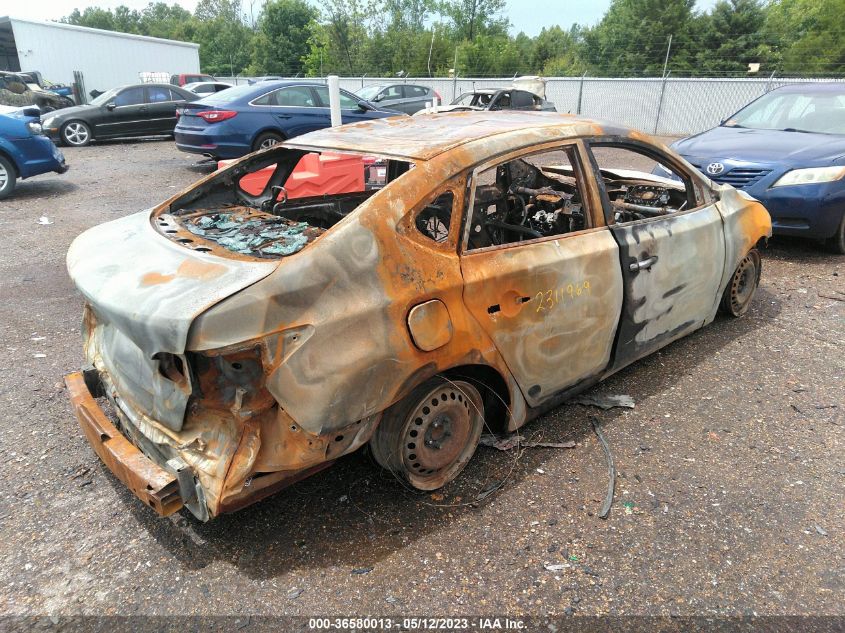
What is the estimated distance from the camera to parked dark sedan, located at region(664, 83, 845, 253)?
18.2 feet

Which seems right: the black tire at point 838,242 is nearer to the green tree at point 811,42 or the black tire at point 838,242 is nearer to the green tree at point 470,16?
the green tree at point 811,42

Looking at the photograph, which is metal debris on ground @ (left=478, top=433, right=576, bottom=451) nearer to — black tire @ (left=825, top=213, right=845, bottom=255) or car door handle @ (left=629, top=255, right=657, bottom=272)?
car door handle @ (left=629, top=255, right=657, bottom=272)

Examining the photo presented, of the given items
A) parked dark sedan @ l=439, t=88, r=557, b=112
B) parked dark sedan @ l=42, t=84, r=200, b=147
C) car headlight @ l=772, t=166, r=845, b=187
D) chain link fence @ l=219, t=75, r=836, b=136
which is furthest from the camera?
chain link fence @ l=219, t=75, r=836, b=136

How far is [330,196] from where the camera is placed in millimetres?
3672

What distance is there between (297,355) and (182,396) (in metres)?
0.53

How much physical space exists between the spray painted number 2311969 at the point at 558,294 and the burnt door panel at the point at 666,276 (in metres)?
0.36

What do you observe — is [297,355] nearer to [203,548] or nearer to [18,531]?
[203,548]

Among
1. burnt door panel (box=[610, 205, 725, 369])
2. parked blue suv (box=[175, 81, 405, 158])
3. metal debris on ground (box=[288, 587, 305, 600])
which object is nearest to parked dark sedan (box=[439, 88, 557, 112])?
parked blue suv (box=[175, 81, 405, 158])

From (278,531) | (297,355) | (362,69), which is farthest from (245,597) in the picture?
(362,69)

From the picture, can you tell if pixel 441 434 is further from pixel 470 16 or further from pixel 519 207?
pixel 470 16

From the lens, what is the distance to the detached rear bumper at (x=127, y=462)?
2.14 m

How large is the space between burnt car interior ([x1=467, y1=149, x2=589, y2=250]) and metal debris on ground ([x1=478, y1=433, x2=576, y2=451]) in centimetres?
109

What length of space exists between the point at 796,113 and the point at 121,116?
525 inches

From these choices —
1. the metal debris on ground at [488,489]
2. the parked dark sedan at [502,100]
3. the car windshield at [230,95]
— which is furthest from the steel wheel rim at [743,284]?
the parked dark sedan at [502,100]
